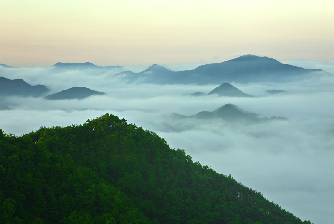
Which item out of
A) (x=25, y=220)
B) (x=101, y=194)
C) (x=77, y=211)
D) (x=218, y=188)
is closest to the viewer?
(x=25, y=220)

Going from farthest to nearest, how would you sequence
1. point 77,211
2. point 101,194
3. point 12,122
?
point 12,122, point 101,194, point 77,211

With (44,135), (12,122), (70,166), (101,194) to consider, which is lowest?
(101,194)

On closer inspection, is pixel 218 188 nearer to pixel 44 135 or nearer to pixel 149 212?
pixel 149 212

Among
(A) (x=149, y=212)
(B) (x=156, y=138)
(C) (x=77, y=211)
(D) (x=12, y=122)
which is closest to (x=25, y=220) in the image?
(C) (x=77, y=211)

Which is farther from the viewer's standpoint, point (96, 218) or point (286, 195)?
point (286, 195)

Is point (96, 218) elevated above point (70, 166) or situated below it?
below

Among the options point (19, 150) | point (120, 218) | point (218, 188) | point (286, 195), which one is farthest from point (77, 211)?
point (286, 195)
